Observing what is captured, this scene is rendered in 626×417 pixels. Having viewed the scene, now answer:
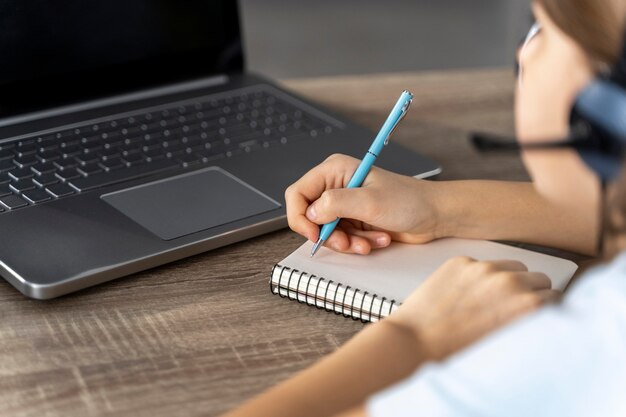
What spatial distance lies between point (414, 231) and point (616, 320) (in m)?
0.37

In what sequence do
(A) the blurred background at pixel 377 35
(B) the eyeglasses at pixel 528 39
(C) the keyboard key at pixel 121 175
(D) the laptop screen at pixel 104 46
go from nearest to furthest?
(B) the eyeglasses at pixel 528 39, (C) the keyboard key at pixel 121 175, (D) the laptop screen at pixel 104 46, (A) the blurred background at pixel 377 35

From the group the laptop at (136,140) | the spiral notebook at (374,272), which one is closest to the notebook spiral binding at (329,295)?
the spiral notebook at (374,272)

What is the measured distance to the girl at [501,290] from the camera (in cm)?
56

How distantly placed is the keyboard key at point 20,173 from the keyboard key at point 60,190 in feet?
0.13

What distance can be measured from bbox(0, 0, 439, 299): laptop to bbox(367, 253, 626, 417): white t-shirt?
0.40 m

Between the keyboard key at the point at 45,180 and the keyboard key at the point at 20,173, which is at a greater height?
the keyboard key at the point at 20,173

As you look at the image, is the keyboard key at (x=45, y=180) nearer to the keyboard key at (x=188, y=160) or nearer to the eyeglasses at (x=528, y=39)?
the keyboard key at (x=188, y=160)

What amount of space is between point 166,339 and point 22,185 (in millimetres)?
319

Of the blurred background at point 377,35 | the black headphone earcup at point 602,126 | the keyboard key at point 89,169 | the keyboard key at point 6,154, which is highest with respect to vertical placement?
the black headphone earcup at point 602,126

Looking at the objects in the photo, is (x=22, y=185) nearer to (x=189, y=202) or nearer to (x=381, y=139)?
(x=189, y=202)

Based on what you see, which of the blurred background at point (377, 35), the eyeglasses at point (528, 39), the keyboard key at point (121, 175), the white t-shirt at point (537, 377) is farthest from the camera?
the blurred background at point (377, 35)

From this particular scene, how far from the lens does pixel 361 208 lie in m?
0.92

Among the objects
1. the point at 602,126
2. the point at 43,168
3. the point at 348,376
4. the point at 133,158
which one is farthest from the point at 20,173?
the point at 602,126

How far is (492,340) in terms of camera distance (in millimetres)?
583
